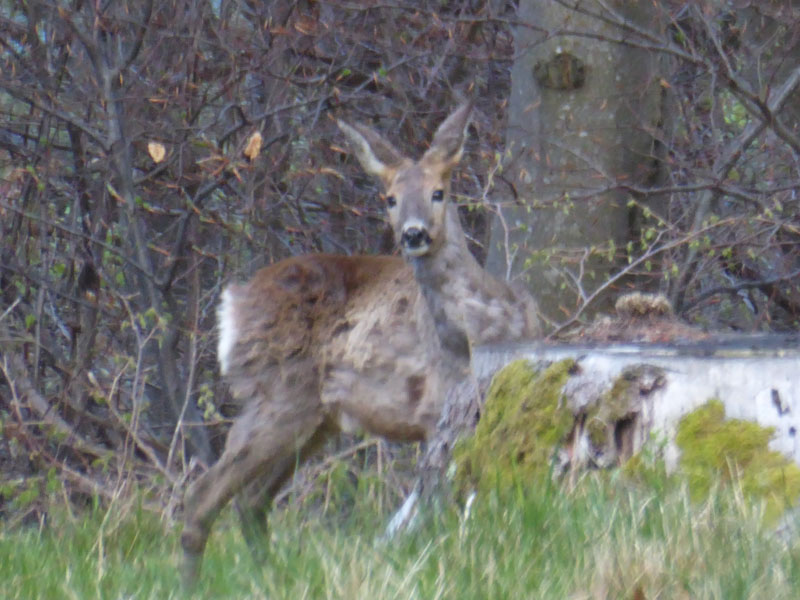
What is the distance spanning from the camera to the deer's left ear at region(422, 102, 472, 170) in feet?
21.6

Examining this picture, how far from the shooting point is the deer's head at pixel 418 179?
6.25 metres

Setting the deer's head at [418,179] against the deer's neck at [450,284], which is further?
the deer's head at [418,179]

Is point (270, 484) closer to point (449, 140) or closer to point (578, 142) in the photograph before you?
point (449, 140)

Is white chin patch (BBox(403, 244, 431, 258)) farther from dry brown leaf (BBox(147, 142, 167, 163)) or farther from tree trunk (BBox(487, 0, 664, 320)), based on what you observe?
dry brown leaf (BBox(147, 142, 167, 163))

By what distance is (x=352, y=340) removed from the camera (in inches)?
241

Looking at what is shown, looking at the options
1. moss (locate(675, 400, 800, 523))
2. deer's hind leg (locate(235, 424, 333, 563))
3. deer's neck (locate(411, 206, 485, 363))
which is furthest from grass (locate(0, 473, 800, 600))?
deer's hind leg (locate(235, 424, 333, 563))

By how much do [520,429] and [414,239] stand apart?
A: 8.26ft

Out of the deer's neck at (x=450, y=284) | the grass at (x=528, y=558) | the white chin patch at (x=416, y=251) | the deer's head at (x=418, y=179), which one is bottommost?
the grass at (x=528, y=558)

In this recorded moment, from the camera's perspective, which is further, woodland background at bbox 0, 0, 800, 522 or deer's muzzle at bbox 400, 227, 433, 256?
woodland background at bbox 0, 0, 800, 522

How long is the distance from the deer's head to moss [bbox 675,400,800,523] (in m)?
2.85

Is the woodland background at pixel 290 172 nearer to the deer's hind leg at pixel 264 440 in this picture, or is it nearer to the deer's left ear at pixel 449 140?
the deer's left ear at pixel 449 140

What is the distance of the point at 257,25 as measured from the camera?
806 centimetres

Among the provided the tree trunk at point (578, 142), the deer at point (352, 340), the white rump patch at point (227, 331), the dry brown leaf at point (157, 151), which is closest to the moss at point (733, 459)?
the deer at point (352, 340)

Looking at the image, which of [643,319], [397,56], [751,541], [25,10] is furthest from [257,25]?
[751,541]
